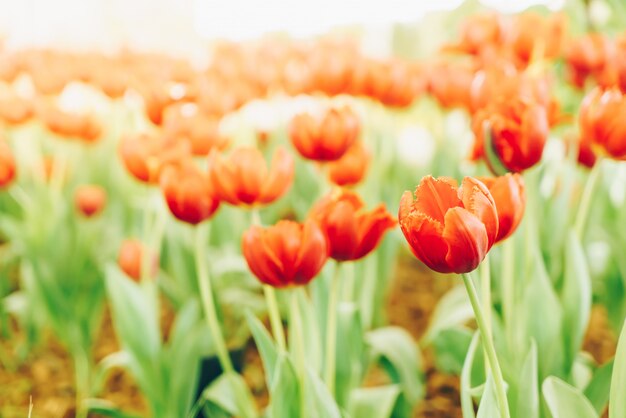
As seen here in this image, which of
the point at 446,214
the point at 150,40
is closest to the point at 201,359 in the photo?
the point at 446,214

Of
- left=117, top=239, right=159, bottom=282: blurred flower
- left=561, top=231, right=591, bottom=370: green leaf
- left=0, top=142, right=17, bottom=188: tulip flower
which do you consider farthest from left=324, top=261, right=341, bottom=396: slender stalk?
left=0, top=142, right=17, bottom=188: tulip flower

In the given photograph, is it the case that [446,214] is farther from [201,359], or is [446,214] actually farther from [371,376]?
[371,376]

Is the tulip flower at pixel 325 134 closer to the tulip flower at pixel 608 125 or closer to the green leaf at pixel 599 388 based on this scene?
the tulip flower at pixel 608 125

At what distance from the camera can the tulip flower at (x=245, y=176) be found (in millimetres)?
906

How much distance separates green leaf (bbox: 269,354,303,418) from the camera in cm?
81

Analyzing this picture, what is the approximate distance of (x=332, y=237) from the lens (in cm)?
79

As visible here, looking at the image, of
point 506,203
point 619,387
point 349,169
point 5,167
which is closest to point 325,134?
point 349,169

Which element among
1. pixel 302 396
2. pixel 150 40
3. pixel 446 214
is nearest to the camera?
pixel 446 214

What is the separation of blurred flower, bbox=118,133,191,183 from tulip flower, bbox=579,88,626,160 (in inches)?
24.5

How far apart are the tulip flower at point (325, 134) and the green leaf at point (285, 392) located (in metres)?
0.37

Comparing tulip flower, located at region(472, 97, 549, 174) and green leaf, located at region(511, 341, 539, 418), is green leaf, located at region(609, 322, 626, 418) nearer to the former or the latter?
green leaf, located at region(511, 341, 539, 418)

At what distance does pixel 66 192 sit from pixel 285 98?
2.72 feet

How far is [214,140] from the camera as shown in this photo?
4.17ft

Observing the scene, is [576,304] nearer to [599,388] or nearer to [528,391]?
[599,388]
